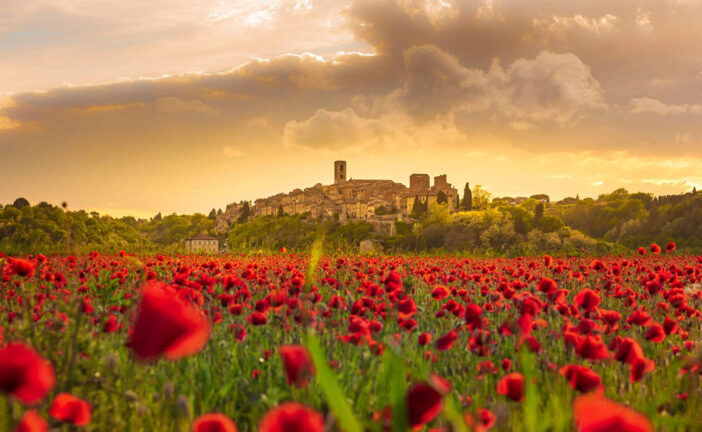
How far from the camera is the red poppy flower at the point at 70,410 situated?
2221 millimetres

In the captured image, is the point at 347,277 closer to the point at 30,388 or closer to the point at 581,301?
the point at 581,301

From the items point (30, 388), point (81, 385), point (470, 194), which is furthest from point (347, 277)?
point (470, 194)

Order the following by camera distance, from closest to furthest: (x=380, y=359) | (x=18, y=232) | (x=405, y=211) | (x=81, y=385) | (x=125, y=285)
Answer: (x=81, y=385)
(x=380, y=359)
(x=125, y=285)
(x=18, y=232)
(x=405, y=211)

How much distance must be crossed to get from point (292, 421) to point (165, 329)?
1.48 feet

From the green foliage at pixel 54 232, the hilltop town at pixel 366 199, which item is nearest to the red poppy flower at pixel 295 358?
the green foliage at pixel 54 232

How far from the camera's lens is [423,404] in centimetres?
161

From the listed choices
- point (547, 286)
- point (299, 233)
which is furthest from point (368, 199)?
point (547, 286)

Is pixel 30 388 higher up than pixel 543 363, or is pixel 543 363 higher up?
pixel 30 388

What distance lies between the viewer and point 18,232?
1098 inches

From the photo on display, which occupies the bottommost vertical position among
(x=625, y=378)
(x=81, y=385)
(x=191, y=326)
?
(x=625, y=378)

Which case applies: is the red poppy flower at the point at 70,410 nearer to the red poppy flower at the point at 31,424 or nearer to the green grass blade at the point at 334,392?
the red poppy flower at the point at 31,424

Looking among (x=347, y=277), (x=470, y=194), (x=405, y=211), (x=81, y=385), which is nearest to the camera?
(x=81, y=385)

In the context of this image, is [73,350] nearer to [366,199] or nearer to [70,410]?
[70,410]

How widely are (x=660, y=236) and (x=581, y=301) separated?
2897 centimetres
